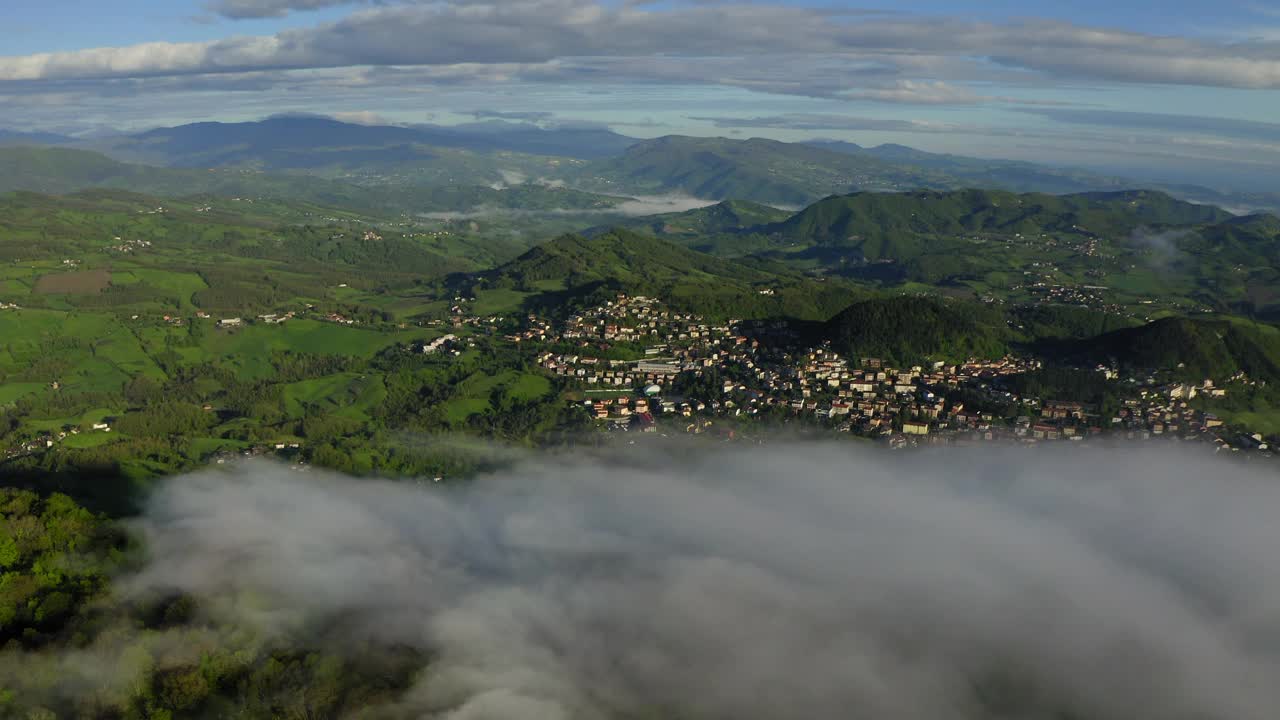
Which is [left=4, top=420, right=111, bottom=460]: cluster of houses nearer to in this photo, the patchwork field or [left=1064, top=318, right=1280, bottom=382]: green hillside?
the patchwork field

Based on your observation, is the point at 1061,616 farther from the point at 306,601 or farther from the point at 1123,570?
the point at 306,601

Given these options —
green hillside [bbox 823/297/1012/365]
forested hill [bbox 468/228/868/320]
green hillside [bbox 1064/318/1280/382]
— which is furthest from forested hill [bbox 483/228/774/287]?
green hillside [bbox 1064/318/1280/382]

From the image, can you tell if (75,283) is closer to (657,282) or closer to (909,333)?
(657,282)

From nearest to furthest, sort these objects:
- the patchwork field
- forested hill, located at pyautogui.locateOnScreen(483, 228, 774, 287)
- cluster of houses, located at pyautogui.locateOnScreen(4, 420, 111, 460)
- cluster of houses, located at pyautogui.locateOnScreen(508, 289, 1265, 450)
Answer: cluster of houses, located at pyautogui.locateOnScreen(4, 420, 111, 460), cluster of houses, located at pyautogui.locateOnScreen(508, 289, 1265, 450), the patchwork field, forested hill, located at pyautogui.locateOnScreen(483, 228, 774, 287)

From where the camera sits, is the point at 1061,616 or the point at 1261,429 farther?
the point at 1261,429

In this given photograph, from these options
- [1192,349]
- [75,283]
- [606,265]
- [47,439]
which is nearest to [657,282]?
[606,265]

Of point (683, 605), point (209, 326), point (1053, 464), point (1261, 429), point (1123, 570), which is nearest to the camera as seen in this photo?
point (683, 605)

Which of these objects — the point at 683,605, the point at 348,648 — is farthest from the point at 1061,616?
the point at 348,648

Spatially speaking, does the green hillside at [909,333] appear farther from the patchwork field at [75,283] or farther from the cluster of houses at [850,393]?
the patchwork field at [75,283]

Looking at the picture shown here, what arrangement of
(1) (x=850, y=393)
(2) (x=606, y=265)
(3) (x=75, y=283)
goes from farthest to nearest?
1. (2) (x=606, y=265)
2. (3) (x=75, y=283)
3. (1) (x=850, y=393)

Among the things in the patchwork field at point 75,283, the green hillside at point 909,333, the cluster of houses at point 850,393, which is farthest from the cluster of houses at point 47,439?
the green hillside at point 909,333

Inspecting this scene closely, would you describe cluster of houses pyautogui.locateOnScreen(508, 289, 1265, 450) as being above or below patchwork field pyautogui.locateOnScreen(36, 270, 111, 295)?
below
